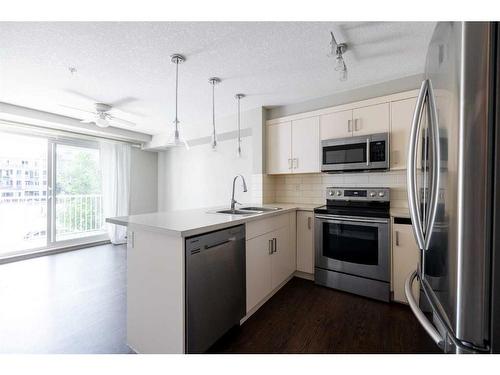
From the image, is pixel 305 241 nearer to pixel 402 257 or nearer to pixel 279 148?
pixel 402 257

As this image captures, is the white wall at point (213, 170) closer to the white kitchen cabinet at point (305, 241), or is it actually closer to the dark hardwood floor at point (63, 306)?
the white kitchen cabinet at point (305, 241)

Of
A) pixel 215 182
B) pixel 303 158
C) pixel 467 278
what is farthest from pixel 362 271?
pixel 215 182

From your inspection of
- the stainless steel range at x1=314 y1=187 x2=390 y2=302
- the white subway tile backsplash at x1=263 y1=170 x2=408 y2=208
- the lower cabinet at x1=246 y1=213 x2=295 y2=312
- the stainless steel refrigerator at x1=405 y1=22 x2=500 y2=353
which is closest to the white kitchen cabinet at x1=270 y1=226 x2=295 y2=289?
the lower cabinet at x1=246 y1=213 x2=295 y2=312

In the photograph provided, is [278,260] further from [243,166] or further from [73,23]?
[73,23]

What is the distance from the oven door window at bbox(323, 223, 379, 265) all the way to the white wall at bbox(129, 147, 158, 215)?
4.22 m

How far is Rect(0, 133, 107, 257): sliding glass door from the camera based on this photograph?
3551 mm

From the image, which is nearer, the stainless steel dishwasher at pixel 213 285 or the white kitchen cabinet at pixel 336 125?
the stainless steel dishwasher at pixel 213 285

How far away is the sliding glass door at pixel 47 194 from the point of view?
3.55 m

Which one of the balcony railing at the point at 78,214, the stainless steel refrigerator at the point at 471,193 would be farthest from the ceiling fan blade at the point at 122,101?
the stainless steel refrigerator at the point at 471,193

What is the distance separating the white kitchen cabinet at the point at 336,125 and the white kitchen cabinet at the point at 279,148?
1.51ft

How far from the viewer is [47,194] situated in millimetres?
3918

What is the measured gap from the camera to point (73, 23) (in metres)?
1.56

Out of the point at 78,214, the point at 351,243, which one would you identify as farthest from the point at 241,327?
the point at 78,214

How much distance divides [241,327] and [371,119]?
2.46 m
